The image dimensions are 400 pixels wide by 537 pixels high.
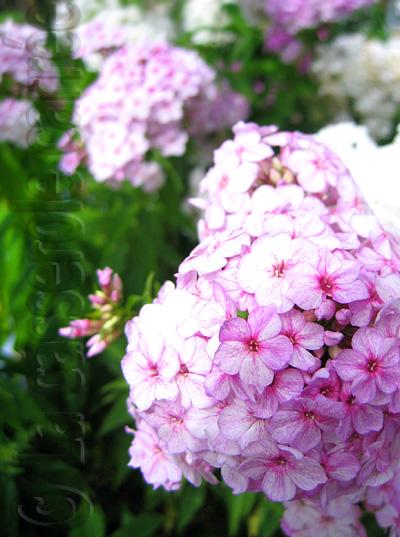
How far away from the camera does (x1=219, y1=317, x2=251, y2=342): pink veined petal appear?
21.3 inches

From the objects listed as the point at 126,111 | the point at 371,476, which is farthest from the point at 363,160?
the point at 126,111

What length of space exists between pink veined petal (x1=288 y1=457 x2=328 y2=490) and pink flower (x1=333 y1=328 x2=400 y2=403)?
0.24ft

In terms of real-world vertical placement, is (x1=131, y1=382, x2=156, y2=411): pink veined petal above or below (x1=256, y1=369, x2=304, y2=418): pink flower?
below

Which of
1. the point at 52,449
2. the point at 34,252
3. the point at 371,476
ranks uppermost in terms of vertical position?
the point at 371,476

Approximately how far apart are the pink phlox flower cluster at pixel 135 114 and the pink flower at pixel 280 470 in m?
0.86

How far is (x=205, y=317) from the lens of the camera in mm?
579

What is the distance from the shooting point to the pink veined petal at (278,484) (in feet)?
1.86

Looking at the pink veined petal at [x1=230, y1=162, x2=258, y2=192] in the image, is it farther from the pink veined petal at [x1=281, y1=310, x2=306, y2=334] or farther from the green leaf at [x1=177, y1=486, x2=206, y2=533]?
the green leaf at [x1=177, y1=486, x2=206, y2=533]

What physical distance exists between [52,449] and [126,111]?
72 centimetres

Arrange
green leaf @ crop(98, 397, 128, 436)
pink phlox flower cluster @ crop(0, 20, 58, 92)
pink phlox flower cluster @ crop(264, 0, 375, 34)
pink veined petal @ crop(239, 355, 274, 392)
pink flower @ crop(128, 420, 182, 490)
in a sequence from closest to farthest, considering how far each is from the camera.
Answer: pink veined petal @ crop(239, 355, 274, 392) → pink flower @ crop(128, 420, 182, 490) → green leaf @ crop(98, 397, 128, 436) → pink phlox flower cluster @ crop(0, 20, 58, 92) → pink phlox flower cluster @ crop(264, 0, 375, 34)

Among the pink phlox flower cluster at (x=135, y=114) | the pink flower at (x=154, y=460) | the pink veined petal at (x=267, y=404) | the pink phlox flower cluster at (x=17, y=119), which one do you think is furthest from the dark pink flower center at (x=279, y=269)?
the pink phlox flower cluster at (x=17, y=119)

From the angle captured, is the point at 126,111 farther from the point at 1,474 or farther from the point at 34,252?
the point at 1,474

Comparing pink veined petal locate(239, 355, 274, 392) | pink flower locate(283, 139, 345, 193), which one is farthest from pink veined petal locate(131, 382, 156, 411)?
pink flower locate(283, 139, 345, 193)

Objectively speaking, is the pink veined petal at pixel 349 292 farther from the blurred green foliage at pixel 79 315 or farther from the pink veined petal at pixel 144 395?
the blurred green foliage at pixel 79 315
